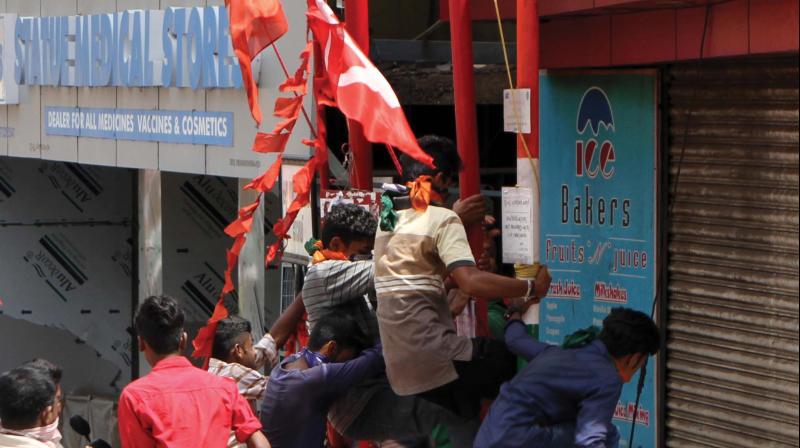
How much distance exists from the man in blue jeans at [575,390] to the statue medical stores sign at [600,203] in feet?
4.49

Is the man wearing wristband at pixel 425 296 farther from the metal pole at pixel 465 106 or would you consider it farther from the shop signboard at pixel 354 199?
the shop signboard at pixel 354 199

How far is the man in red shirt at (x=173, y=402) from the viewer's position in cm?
571

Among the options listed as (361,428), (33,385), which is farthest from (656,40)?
(33,385)

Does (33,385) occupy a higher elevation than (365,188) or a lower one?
lower

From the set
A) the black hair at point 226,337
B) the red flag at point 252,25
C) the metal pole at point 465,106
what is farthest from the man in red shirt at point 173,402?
the red flag at point 252,25

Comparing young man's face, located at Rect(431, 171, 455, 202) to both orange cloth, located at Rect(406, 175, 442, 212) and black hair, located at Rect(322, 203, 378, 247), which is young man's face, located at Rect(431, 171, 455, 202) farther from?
black hair, located at Rect(322, 203, 378, 247)

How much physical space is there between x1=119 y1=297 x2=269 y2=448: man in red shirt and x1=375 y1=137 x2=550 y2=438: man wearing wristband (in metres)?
0.87

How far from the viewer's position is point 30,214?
17.5m

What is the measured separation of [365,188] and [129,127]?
568 centimetres

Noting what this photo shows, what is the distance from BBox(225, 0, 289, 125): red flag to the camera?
25.1 feet

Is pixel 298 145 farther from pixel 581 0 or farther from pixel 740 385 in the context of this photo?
pixel 740 385

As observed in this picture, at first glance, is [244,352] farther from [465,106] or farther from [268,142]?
[465,106]

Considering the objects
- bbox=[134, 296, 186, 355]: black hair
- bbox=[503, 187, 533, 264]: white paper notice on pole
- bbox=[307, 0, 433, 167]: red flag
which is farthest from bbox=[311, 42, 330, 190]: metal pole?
bbox=[134, 296, 186, 355]: black hair

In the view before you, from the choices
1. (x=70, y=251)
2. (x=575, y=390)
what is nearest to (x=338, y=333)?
(x=575, y=390)
